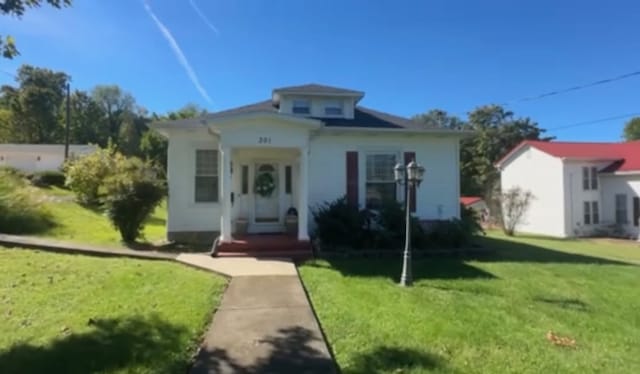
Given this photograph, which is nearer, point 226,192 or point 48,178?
point 226,192

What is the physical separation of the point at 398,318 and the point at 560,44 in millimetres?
17272

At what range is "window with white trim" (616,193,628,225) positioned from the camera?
24125 millimetres

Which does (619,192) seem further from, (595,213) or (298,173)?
(298,173)

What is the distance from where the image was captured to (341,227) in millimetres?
10672

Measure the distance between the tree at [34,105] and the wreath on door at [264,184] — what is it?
164 feet

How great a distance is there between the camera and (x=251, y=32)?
13.7 metres

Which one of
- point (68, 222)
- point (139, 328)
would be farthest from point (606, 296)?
point (68, 222)

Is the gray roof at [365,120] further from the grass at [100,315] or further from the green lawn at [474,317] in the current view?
the grass at [100,315]

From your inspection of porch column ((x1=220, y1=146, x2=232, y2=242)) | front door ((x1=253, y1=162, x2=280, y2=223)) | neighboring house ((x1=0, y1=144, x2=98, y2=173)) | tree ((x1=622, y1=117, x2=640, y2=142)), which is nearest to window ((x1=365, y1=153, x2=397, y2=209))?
front door ((x1=253, y1=162, x2=280, y2=223))

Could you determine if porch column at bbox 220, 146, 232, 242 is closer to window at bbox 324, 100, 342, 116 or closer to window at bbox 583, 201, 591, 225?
window at bbox 324, 100, 342, 116

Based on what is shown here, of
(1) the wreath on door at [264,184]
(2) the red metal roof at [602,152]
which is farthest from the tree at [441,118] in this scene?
(1) the wreath on door at [264,184]

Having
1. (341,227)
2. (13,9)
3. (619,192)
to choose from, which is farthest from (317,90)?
(619,192)

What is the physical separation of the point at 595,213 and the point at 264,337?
86.9 ft

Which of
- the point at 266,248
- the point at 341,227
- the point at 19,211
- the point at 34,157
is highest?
the point at 34,157
